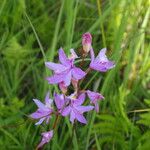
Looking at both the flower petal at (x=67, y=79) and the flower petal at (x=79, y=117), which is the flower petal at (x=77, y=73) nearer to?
the flower petal at (x=67, y=79)

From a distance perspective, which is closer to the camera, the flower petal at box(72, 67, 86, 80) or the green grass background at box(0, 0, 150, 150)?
the flower petal at box(72, 67, 86, 80)

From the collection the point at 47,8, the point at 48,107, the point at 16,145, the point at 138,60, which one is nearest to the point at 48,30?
the point at 47,8

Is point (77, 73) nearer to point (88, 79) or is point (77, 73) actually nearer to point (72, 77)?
point (72, 77)

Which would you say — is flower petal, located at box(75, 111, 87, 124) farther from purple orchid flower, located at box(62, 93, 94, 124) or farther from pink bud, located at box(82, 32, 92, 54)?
pink bud, located at box(82, 32, 92, 54)

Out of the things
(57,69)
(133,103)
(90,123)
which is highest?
(57,69)

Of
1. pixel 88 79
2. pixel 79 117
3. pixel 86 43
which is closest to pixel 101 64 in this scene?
pixel 86 43

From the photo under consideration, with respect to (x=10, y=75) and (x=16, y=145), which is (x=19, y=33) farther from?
(x=16, y=145)

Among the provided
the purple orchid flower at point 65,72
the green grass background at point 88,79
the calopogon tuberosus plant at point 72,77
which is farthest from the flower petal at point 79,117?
the green grass background at point 88,79

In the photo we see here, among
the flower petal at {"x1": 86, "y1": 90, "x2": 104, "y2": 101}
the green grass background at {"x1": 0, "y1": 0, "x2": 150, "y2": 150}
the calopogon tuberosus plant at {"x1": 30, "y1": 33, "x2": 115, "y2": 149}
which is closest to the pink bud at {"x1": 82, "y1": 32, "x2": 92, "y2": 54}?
the calopogon tuberosus plant at {"x1": 30, "y1": 33, "x2": 115, "y2": 149}
